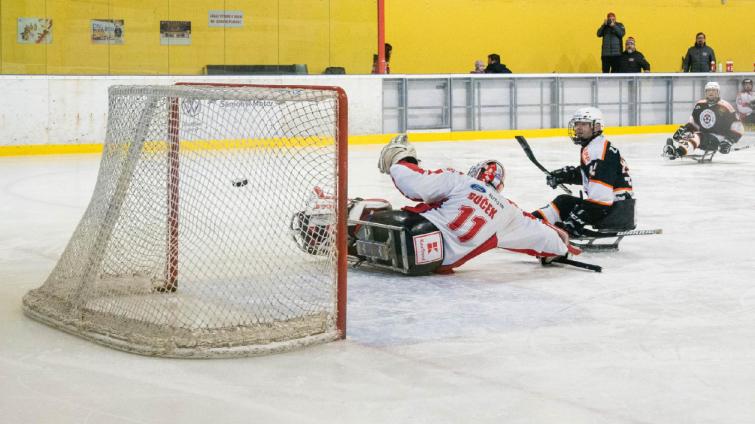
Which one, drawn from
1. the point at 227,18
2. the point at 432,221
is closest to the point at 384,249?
the point at 432,221

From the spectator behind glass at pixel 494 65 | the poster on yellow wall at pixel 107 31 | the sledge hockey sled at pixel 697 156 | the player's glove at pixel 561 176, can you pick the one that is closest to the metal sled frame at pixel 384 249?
the player's glove at pixel 561 176

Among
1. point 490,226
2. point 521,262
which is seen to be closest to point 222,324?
point 490,226

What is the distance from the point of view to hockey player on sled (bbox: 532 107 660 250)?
22.2 feet

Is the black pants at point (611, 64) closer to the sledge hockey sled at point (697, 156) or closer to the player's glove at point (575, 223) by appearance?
the sledge hockey sled at point (697, 156)

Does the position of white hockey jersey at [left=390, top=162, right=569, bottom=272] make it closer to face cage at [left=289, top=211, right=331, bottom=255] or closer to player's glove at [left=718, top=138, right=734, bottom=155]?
face cage at [left=289, top=211, right=331, bottom=255]

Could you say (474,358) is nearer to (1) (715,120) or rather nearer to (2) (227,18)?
(1) (715,120)

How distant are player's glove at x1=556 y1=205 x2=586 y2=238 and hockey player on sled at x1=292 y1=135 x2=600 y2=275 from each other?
0.93 meters

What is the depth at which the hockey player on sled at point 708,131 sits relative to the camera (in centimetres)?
1340

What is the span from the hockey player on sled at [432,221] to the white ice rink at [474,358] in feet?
0.46

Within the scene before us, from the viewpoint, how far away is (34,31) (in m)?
14.1

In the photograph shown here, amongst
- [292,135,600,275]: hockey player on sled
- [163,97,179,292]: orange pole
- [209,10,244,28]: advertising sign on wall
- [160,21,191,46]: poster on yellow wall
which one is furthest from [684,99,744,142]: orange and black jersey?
[163,97,179,292]: orange pole

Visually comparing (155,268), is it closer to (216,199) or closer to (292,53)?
(216,199)

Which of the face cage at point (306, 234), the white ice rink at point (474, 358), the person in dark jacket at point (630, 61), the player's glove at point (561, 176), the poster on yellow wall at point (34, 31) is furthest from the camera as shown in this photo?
the person in dark jacket at point (630, 61)

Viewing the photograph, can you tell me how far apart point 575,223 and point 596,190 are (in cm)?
26
